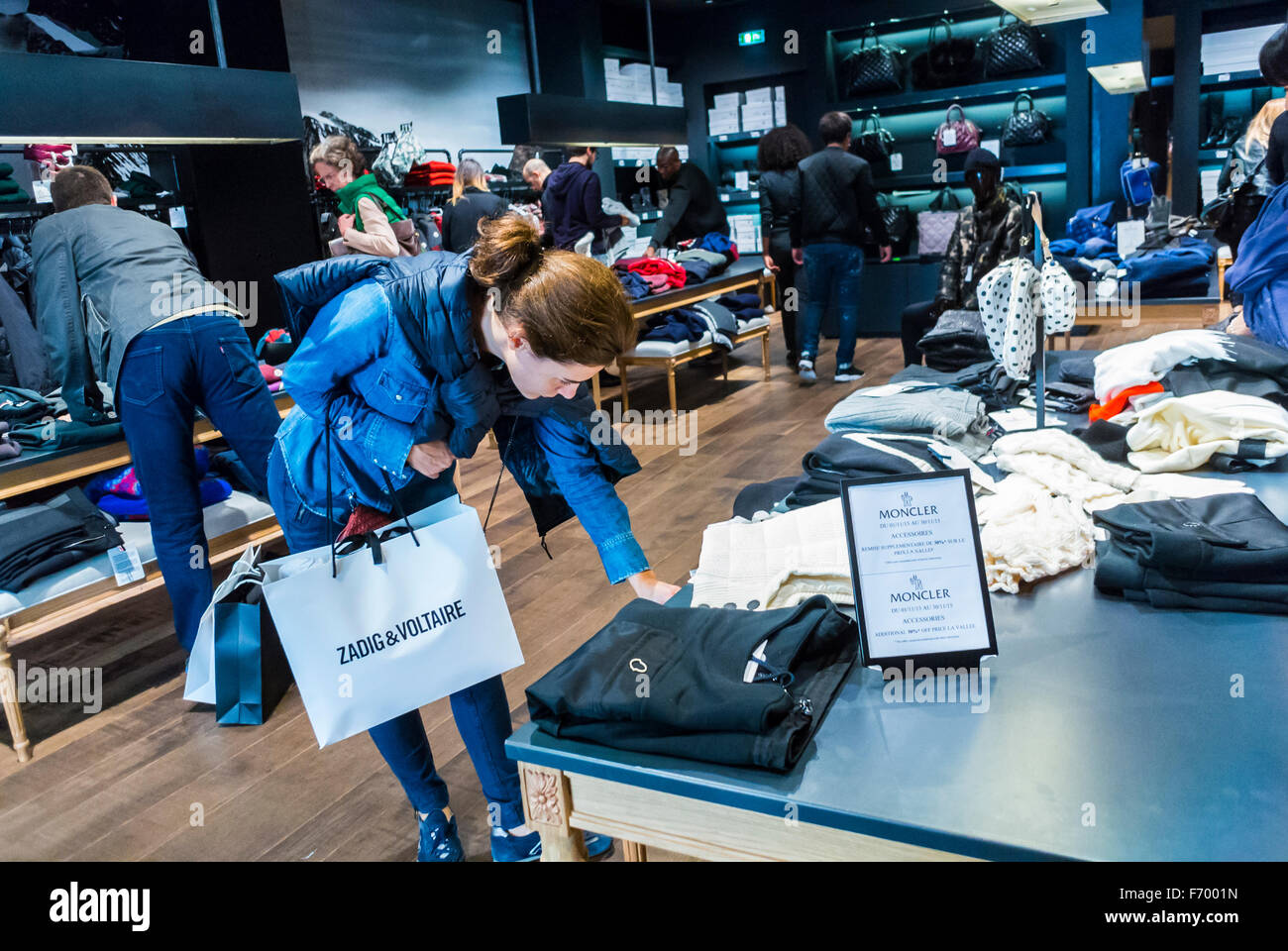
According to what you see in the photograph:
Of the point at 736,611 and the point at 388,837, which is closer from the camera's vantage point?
the point at 736,611

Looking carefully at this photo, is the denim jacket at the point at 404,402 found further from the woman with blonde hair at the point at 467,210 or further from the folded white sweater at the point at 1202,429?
the woman with blonde hair at the point at 467,210

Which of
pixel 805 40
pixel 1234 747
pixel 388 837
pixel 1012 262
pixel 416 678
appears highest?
pixel 805 40

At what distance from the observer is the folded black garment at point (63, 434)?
9.90 ft

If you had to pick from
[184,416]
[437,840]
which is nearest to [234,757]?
[437,840]

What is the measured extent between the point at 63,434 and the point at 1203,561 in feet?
10.0

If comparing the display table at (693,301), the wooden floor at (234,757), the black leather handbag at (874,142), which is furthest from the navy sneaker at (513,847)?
the black leather handbag at (874,142)

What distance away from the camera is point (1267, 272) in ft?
8.22

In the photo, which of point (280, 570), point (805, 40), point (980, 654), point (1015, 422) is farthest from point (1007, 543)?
point (805, 40)

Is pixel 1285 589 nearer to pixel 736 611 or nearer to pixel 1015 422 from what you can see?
pixel 736 611

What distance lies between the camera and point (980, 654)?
1258 millimetres

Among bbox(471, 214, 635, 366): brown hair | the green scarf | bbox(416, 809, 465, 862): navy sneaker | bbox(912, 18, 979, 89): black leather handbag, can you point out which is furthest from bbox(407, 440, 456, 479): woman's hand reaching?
bbox(912, 18, 979, 89): black leather handbag

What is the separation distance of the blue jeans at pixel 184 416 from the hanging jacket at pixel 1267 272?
2.76 m

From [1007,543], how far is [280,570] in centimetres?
116

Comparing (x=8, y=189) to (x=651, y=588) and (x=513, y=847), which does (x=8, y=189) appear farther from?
(x=651, y=588)
